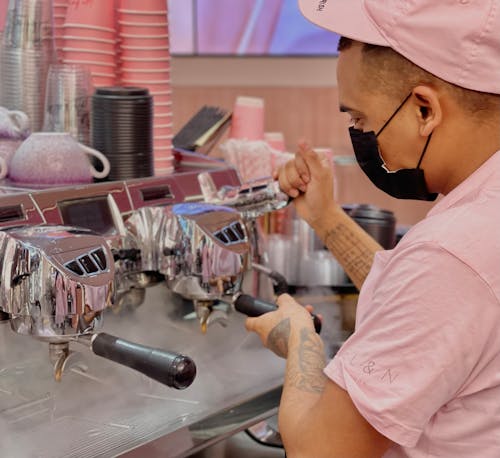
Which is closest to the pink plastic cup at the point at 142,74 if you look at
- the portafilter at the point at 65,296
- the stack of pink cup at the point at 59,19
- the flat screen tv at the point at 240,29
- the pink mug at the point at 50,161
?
the stack of pink cup at the point at 59,19

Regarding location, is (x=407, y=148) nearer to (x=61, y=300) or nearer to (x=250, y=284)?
(x=61, y=300)

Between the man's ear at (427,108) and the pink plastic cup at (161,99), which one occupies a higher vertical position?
the man's ear at (427,108)

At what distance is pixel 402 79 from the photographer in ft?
2.70

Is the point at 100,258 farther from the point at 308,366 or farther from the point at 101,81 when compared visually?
the point at 101,81

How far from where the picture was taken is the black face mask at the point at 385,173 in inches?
34.5

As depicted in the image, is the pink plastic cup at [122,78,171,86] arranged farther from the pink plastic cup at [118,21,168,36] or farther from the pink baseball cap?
the pink baseball cap

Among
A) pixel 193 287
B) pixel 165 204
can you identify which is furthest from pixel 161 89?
pixel 193 287

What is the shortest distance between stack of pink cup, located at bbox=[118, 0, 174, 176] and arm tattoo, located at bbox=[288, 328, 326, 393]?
0.48 m

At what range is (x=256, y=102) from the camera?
1.84m

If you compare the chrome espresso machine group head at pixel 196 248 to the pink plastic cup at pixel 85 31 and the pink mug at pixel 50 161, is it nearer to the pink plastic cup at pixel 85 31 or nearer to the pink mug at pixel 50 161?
the pink mug at pixel 50 161

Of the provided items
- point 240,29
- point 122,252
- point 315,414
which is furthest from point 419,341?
point 240,29

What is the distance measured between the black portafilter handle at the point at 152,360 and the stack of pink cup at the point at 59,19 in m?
0.61

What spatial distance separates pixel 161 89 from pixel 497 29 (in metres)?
0.78

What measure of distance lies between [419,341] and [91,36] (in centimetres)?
84
